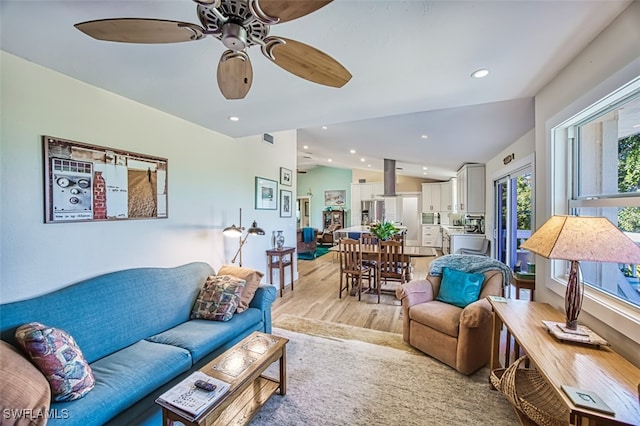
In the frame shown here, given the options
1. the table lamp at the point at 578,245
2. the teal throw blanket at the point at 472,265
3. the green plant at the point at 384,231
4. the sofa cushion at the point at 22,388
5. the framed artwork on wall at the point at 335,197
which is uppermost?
the framed artwork on wall at the point at 335,197

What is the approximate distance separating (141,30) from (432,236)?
9.53 meters

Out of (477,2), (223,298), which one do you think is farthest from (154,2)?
(223,298)

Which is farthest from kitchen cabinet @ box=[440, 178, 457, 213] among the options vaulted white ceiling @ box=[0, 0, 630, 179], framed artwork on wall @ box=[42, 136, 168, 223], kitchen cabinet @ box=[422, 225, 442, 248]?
framed artwork on wall @ box=[42, 136, 168, 223]

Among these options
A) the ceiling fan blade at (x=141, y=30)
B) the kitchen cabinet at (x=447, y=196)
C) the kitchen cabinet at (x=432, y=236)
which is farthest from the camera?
the kitchen cabinet at (x=432, y=236)

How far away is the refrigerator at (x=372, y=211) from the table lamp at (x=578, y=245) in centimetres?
850

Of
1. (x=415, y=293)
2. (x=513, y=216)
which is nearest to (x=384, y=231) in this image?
(x=415, y=293)

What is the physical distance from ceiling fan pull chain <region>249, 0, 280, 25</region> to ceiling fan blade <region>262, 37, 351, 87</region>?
3.6 inches

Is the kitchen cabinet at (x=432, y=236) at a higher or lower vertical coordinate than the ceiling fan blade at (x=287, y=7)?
lower

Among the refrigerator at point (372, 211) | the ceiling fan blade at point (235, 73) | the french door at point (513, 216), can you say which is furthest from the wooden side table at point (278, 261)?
the refrigerator at point (372, 211)

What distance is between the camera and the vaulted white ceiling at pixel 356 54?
1.25 meters

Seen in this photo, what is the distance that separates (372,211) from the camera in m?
A: 10.2

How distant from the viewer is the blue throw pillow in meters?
2.61

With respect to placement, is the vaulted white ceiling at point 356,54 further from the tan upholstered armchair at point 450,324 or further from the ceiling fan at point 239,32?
the tan upholstered armchair at point 450,324

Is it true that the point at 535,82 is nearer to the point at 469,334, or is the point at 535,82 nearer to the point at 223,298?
the point at 469,334
